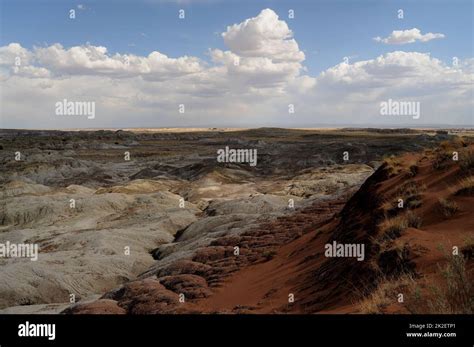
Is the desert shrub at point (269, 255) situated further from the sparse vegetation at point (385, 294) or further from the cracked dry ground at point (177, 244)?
the sparse vegetation at point (385, 294)

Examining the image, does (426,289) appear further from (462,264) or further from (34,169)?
(34,169)

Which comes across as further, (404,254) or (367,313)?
→ (404,254)

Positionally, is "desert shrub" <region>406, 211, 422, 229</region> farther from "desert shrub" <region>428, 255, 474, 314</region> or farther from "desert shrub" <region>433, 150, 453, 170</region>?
"desert shrub" <region>433, 150, 453, 170</region>

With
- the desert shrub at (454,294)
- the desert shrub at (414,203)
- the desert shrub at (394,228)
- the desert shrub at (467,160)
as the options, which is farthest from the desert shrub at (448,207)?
the desert shrub at (454,294)

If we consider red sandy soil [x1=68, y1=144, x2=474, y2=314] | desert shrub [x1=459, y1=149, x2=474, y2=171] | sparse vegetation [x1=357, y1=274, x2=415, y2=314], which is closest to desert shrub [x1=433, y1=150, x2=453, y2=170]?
red sandy soil [x1=68, y1=144, x2=474, y2=314]

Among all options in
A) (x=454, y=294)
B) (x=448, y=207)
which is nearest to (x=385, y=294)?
(x=454, y=294)

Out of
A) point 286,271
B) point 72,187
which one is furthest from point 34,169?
point 286,271
